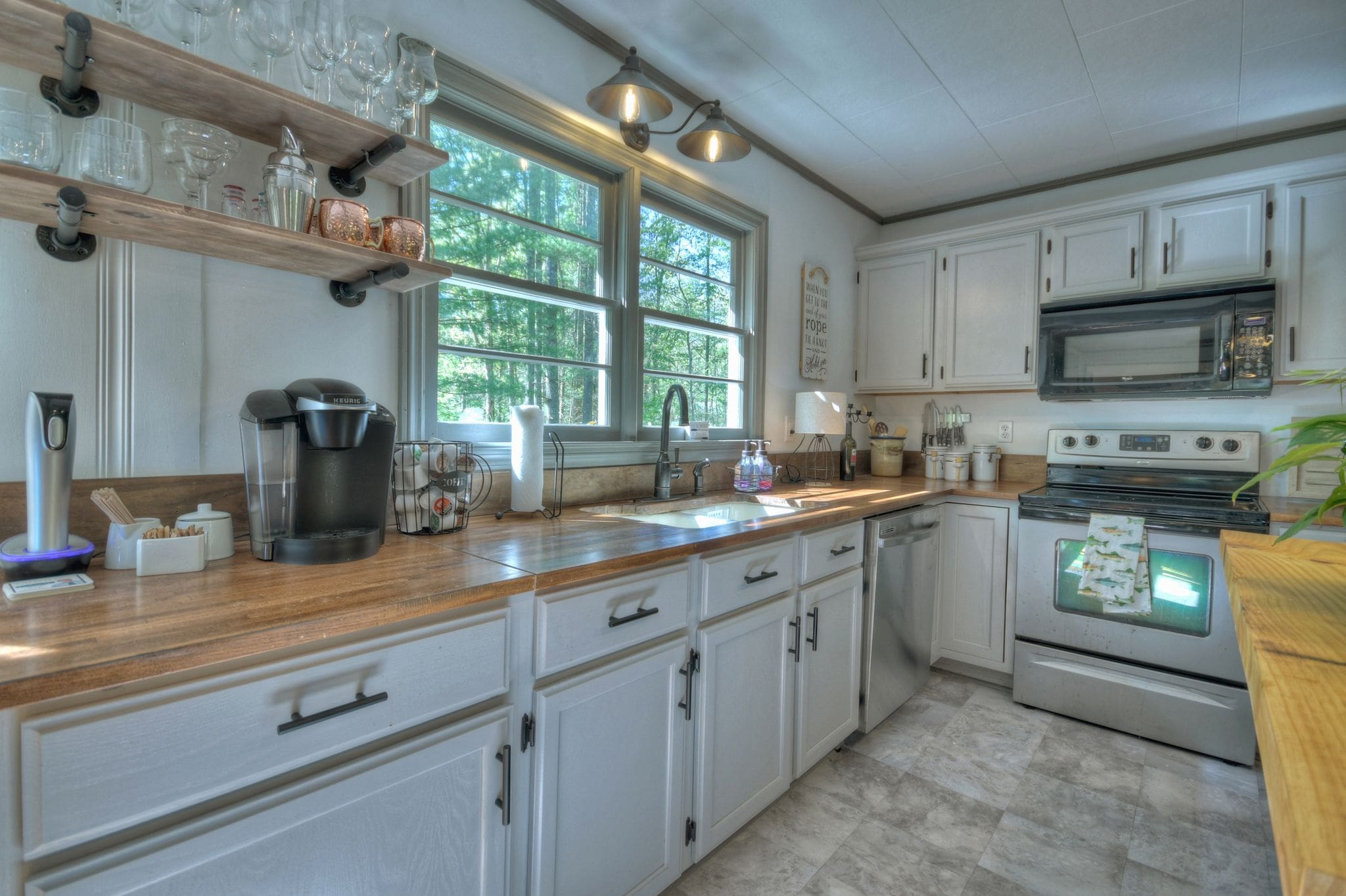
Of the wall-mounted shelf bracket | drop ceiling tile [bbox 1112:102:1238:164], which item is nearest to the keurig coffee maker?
the wall-mounted shelf bracket

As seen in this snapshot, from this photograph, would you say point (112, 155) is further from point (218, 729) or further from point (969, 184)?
point (969, 184)

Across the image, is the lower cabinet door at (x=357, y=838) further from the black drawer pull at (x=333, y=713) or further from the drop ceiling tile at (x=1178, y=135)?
the drop ceiling tile at (x=1178, y=135)

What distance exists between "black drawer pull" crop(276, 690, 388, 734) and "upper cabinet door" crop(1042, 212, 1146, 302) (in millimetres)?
3251

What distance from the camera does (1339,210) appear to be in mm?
2387

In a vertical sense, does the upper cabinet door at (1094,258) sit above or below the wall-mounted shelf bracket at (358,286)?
above

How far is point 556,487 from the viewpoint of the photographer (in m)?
1.95

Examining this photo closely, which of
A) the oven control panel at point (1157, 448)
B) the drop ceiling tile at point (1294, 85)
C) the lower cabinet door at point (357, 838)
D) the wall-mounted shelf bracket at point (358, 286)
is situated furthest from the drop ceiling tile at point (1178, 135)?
the lower cabinet door at point (357, 838)

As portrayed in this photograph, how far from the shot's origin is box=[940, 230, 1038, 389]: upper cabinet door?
3.07 metres

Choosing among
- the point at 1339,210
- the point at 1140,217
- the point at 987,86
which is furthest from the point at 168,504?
the point at 1339,210

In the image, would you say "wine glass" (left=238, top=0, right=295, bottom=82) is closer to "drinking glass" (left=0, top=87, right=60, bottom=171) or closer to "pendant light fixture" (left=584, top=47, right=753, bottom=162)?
"drinking glass" (left=0, top=87, right=60, bottom=171)

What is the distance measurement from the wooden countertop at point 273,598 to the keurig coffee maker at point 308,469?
41mm

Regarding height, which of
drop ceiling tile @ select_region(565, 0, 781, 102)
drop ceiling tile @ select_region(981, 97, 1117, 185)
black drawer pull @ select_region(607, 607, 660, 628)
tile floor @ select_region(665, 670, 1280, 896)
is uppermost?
drop ceiling tile @ select_region(981, 97, 1117, 185)

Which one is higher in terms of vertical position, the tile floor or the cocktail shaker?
the cocktail shaker

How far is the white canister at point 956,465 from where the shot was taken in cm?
330
